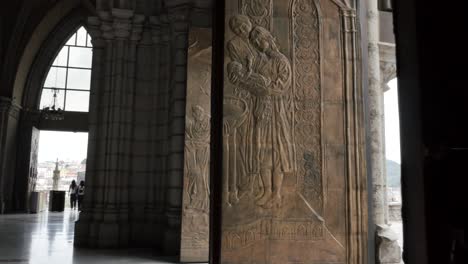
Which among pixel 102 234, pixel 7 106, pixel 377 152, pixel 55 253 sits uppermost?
pixel 7 106

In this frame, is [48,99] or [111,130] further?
[48,99]

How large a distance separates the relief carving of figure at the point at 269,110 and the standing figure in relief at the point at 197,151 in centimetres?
250

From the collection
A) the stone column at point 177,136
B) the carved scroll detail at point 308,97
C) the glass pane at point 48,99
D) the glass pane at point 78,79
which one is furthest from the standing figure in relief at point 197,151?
the glass pane at point 48,99

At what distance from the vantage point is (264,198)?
5.08 meters

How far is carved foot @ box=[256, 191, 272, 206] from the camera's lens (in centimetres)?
506

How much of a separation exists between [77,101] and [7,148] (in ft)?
12.4

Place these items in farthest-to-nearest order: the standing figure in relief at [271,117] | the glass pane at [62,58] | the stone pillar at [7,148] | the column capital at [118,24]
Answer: the glass pane at [62,58]
the stone pillar at [7,148]
the column capital at [118,24]
the standing figure in relief at [271,117]

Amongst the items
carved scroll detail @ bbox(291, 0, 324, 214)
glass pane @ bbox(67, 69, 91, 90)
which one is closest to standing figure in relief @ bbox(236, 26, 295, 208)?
carved scroll detail @ bbox(291, 0, 324, 214)

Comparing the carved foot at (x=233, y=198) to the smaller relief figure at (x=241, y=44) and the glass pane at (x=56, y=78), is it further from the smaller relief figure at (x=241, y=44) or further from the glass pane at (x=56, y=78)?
the glass pane at (x=56, y=78)

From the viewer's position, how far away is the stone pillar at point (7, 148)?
17672 mm

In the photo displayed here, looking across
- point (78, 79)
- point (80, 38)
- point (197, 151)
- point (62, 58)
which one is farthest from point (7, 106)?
point (197, 151)

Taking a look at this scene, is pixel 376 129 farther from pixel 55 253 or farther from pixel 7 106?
pixel 7 106

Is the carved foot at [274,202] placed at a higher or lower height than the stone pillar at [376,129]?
lower

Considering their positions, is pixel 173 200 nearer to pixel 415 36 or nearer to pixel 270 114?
pixel 270 114
